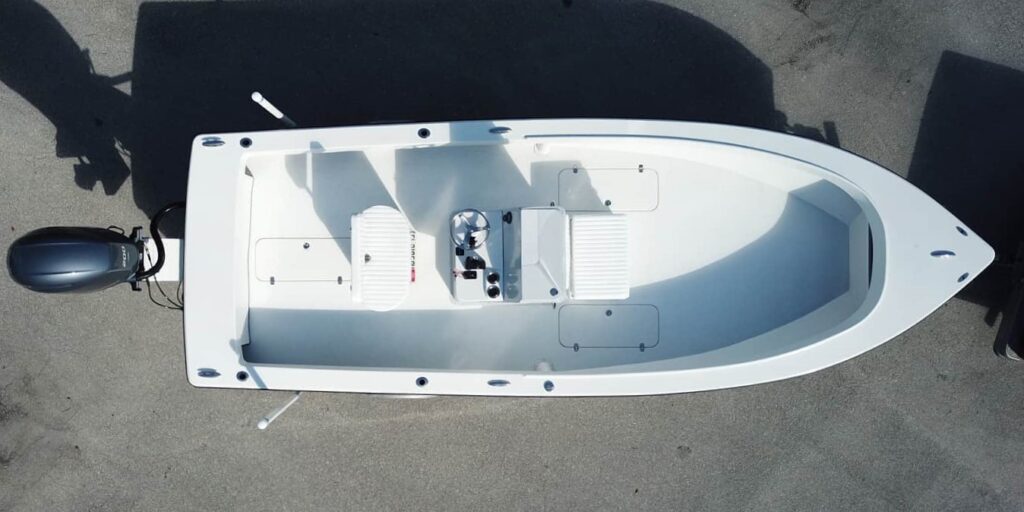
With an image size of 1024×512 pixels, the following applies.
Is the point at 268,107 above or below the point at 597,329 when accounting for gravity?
above

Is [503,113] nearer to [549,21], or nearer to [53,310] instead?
[549,21]

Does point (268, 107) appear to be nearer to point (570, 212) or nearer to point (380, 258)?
point (380, 258)

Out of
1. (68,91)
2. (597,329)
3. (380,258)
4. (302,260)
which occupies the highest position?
(68,91)

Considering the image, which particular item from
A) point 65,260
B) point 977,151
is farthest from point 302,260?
point 977,151

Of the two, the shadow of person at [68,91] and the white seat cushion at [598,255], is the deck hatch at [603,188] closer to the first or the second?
the white seat cushion at [598,255]

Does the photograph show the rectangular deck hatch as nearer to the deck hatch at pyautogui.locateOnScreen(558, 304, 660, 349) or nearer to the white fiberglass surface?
the white fiberglass surface

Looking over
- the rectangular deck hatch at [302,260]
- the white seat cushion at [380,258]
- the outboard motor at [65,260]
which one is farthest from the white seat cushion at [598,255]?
the outboard motor at [65,260]

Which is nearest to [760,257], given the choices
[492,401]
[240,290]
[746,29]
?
[746,29]
